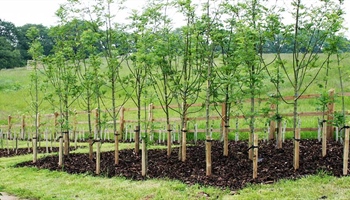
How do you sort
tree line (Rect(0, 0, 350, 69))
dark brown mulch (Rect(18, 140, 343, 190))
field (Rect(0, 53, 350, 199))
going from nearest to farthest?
field (Rect(0, 53, 350, 199)) → dark brown mulch (Rect(18, 140, 343, 190)) → tree line (Rect(0, 0, 350, 69))

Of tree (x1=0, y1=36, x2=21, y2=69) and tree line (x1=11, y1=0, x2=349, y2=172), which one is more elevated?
tree (x1=0, y1=36, x2=21, y2=69)

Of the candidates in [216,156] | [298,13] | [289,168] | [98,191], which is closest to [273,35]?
[298,13]

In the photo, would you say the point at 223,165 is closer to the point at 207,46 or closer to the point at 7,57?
the point at 207,46

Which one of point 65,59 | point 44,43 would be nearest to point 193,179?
point 65,59

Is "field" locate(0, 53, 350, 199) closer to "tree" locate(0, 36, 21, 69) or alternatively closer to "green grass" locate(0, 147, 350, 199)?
"green grass" locate(0, 147, 350, 199)

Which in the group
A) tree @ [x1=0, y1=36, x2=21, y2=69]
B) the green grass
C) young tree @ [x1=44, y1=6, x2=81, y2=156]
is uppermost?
tree @ [x1=0, y1=36, x2=21, y2=69]

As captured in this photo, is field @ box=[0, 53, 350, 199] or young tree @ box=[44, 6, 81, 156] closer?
field @ box=[0, 53, 350, 199]

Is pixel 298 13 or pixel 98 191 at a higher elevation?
pixel 298 13

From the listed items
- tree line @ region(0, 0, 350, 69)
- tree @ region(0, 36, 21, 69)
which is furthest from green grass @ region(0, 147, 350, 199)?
tree @ region(0, 36, 21, 69)

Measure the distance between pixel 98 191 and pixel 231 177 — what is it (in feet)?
8.64

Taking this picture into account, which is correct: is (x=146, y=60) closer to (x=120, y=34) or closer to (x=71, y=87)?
(x=120, y=34)

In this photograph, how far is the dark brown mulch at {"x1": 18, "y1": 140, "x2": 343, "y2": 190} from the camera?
710cm

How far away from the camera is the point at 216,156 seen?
364 inches

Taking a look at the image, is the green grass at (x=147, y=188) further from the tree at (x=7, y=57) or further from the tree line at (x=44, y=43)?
the tree at (x=7, y=57)
